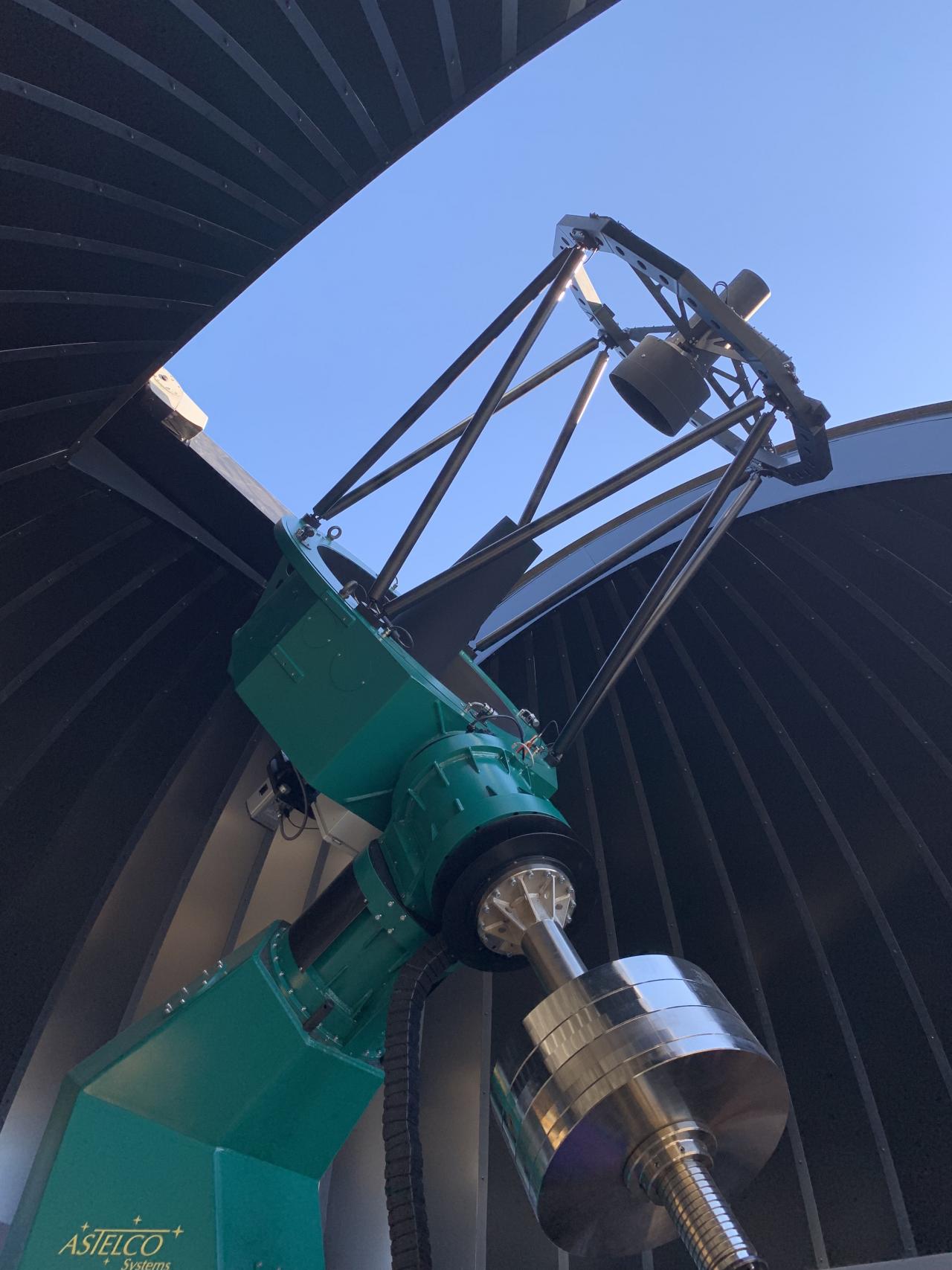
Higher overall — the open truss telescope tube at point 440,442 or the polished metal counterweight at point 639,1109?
the open truss telescope tube at point 440,442

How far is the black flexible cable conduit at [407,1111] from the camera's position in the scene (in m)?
2.03

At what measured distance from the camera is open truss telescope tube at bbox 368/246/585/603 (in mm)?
3342

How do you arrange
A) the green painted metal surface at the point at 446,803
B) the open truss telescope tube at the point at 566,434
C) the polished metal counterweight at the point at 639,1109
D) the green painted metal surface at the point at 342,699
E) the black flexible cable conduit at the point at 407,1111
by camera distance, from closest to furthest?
the polished metal counterweight at the point at 639,1109
the black flexible cable conduit at the point at 407,1111
the green painted metal surface at the point at 446,803
the green painted metal surface at the point at 342,699
the open truss telescope tube at the point at 566,434

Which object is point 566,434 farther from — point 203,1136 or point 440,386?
point 203,1136

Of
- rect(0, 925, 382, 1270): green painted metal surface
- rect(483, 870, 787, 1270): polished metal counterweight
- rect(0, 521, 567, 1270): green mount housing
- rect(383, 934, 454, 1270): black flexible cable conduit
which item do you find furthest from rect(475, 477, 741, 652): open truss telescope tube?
rect(483, 870, 787, 1270): polished metal counterweight

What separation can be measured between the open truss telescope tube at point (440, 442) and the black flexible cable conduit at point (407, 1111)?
225cm

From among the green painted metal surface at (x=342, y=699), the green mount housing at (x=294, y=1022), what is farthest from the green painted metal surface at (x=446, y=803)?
the green painted metal surface at (x=342, y=699)

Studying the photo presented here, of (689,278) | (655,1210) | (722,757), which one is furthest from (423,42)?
(722,757)

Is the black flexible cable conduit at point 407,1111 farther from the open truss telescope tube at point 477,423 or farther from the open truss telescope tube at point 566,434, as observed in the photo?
the open truss telescope tube at point 566,434

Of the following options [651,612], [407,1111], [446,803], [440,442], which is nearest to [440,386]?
[440,442]

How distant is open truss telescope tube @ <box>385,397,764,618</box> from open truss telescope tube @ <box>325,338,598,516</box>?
2.49 ft

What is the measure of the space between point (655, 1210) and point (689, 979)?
19.7 inches

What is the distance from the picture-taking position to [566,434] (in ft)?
14.8

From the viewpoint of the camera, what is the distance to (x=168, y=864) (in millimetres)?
6047
